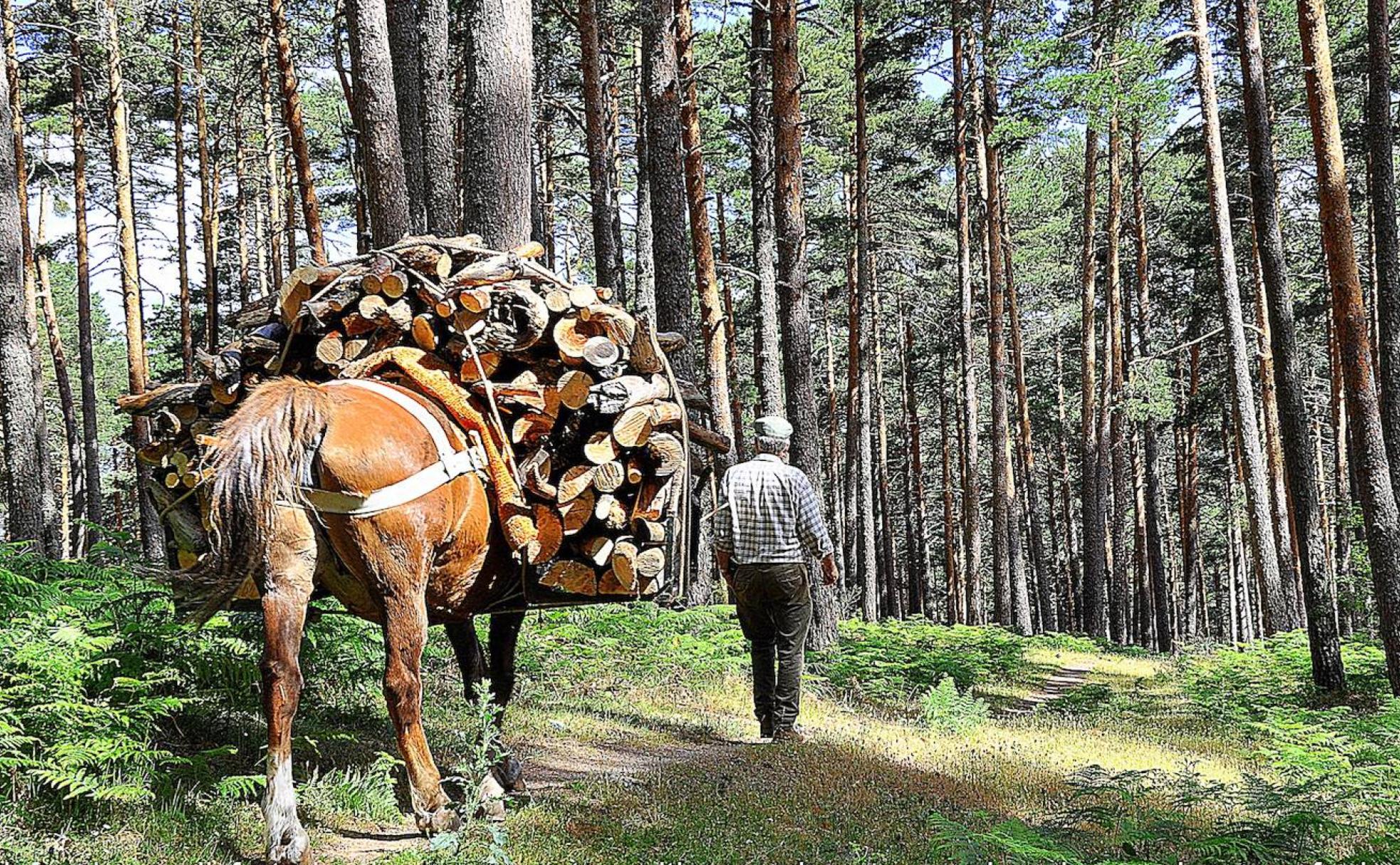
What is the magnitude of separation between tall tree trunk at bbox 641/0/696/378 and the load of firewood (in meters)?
7.85

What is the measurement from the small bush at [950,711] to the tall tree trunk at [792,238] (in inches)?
125

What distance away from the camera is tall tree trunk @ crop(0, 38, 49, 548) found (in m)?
10.9

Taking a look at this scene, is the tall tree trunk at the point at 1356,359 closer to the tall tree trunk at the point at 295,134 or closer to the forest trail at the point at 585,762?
the forest trail at the point at 585,762


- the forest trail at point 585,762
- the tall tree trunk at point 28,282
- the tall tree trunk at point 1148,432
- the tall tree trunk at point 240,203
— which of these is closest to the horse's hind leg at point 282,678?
the forest trail at point 585,762

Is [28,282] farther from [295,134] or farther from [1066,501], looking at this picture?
[1066,501]

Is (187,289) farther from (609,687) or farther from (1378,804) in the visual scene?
(1378,804)

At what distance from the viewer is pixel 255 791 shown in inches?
217

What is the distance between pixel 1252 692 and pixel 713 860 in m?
12.6

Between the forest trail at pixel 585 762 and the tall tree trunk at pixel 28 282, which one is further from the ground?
the tall tree trunk at pixel 28 282

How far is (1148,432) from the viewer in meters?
34.8

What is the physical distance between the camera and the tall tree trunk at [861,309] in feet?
79.8

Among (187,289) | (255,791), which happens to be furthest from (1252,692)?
(187,289)

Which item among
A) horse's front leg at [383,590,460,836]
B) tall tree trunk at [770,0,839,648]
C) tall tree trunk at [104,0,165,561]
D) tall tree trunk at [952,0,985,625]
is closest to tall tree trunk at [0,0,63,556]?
tall tree trunk at [104,0,165,561]

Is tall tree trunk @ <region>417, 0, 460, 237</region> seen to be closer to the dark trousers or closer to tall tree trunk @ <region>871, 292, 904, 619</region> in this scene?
the dark trousers
